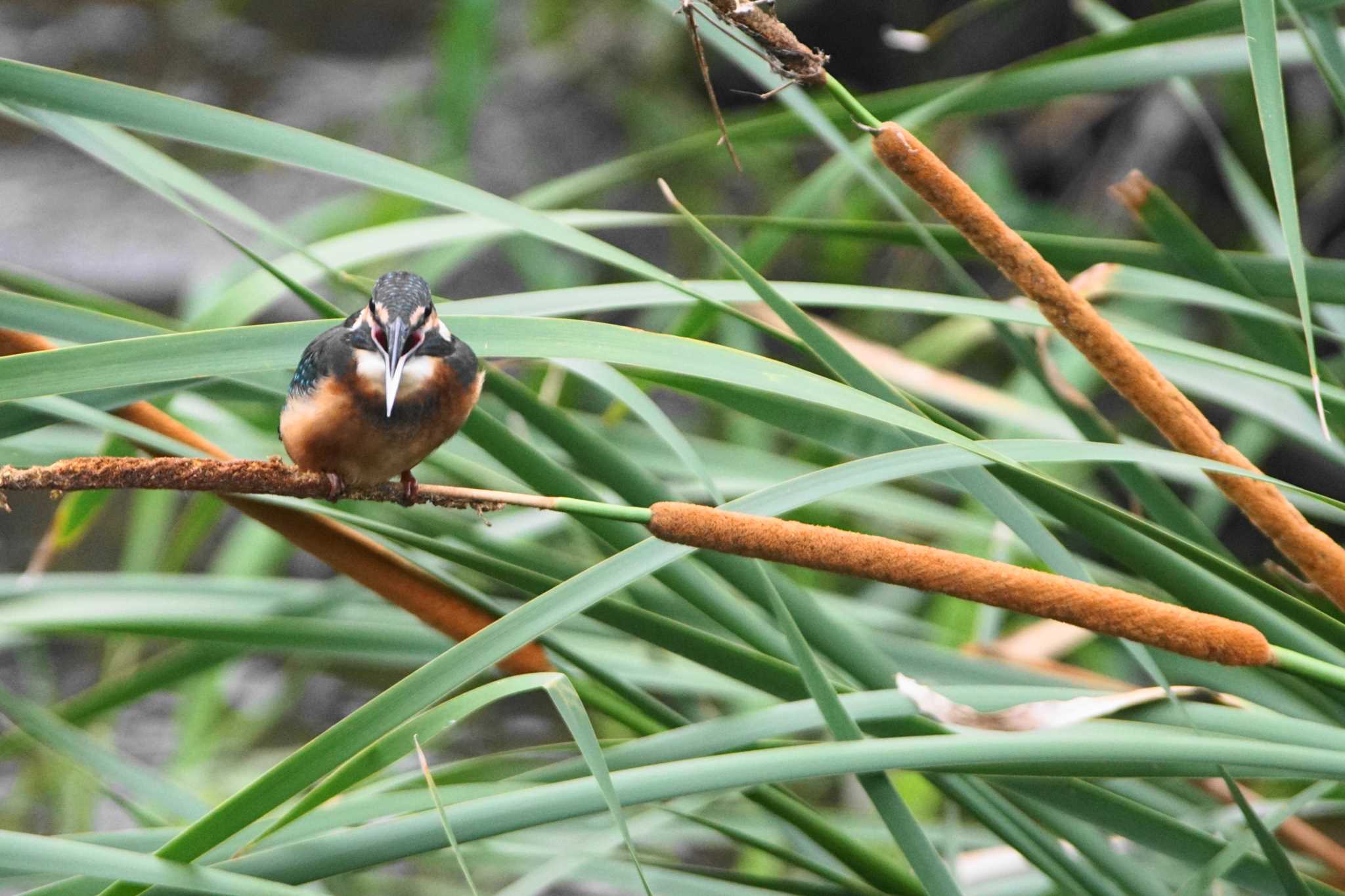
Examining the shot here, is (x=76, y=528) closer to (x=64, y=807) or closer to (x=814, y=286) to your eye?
(x=814, y=286)

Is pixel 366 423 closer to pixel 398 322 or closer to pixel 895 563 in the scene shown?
pixel 398 322

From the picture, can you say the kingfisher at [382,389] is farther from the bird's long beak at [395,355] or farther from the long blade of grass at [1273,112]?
the long blade of grass at [1273,112]

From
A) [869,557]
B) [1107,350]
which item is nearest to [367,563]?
[869,557]

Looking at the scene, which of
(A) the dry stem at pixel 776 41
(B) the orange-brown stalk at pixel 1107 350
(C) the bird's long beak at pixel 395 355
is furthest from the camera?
(C) the bird's long beak at pixel 395 355

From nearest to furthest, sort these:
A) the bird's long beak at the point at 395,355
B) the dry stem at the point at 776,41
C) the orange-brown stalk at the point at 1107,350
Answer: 1. the dry stem at the point at 776,41
2. the orange-brown stalk at the point at 1107,350
3. the bird's long beak at the point at 395,355

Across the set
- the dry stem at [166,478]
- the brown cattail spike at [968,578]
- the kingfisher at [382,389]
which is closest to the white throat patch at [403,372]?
the kingfisher at [382,389]
